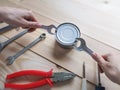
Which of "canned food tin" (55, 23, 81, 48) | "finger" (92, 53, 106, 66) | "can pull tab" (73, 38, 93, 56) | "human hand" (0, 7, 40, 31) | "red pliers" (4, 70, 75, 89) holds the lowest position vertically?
"red pliers" (4, 70, 75, 89)

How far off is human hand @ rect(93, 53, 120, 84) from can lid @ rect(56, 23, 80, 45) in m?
0.10

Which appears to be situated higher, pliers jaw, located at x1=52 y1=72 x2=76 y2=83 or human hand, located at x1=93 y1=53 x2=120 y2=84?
human hand, located at x1=93 y1=53 x2=120 y2=84

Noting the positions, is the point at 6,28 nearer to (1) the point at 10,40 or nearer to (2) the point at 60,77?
(1) the point at 10,40

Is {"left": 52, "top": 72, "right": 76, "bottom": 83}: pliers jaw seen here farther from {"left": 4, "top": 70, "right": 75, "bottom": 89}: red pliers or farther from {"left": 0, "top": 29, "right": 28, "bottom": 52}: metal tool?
{"left": 0, "top": 29, "right": 28, "bottom": 52}: metal tool

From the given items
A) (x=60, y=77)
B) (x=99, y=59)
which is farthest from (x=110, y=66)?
(x=60, y=77)

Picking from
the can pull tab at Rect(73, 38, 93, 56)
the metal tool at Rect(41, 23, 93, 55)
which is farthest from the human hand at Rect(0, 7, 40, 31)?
the can pull tab at Rect(73, 38, 93, 56)

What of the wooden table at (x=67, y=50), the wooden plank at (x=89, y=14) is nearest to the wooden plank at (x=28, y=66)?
the wooden table at (x=67, y=50)

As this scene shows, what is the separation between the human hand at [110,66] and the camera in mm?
642

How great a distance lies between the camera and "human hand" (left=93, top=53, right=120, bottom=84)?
642 mm

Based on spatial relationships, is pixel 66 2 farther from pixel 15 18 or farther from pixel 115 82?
pixel 115 82

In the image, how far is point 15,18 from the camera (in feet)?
2.37

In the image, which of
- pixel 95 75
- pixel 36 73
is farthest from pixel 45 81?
pixel 95 75

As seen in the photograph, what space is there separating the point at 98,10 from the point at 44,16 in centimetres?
21

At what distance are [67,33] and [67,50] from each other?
0.06 m
